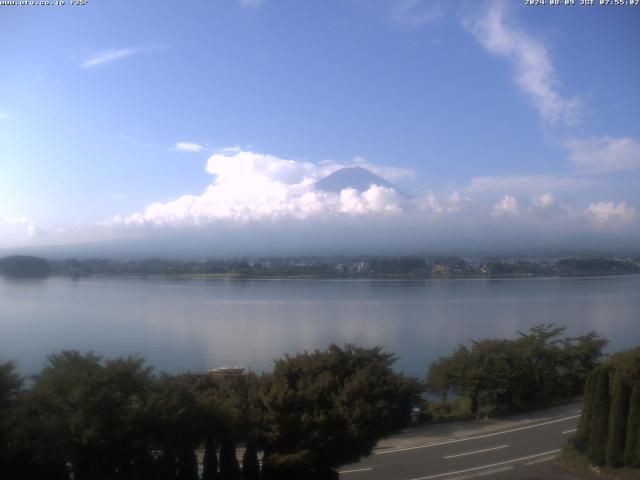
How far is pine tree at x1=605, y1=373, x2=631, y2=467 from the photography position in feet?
20.8

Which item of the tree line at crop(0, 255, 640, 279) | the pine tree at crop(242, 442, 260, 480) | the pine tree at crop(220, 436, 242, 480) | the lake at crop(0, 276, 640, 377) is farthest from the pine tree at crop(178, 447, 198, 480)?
the tree line at crop(0, 255, 640, 279)

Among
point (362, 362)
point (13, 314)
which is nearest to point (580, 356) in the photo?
point (362, 362)

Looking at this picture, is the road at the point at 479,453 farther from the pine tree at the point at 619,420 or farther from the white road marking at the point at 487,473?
the pine tree at the point at 619,420

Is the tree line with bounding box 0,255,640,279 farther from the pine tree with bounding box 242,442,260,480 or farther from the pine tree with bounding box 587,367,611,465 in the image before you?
the pine tree with bounding box 242,442,260,480

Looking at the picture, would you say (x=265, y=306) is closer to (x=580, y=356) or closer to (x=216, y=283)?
(x=216, y=283)

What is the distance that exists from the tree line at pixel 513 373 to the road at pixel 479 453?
38.4 inches

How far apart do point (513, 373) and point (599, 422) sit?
4482 millimetres

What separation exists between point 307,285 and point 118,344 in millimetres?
22261

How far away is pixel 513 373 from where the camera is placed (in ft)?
36.1

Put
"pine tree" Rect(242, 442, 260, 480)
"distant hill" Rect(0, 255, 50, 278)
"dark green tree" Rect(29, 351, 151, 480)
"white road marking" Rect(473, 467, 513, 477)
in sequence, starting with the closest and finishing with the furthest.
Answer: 1. "dark green tree" Rect(29, 351, 151, 480)
2. "pine tree" Rect(242, 442, 260, 480)
3. "white road marking" Rect(473, 467, 513, 477)
4. "distant hill" Rect(0, 255, 50, 278)

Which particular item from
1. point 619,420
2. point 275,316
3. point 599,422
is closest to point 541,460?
point 599,422

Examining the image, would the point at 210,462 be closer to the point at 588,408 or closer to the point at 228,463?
the point at 228,463

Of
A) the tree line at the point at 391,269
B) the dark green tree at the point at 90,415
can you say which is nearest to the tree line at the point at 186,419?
the dark green tree at the point at 90,415

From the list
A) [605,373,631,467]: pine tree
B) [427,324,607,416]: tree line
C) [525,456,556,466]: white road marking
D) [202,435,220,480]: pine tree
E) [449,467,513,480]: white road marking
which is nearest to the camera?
[202,435,220,480]: pine tree
